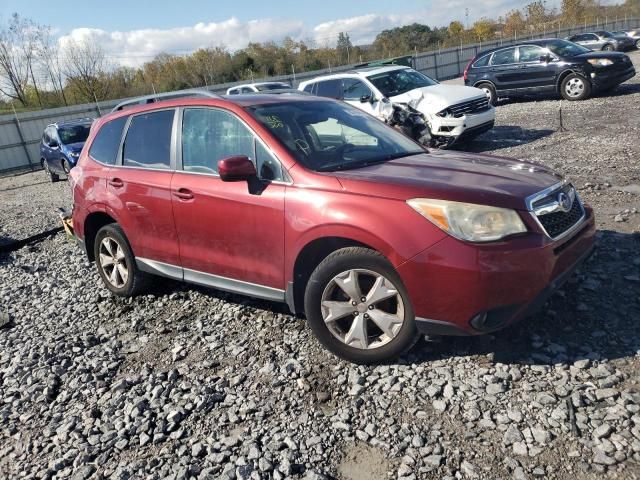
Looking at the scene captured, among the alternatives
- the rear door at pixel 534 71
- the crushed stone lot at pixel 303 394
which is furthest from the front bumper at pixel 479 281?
the rear door at pixel 534 71

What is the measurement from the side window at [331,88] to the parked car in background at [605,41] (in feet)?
68.8

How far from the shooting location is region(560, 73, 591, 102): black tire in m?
13.9

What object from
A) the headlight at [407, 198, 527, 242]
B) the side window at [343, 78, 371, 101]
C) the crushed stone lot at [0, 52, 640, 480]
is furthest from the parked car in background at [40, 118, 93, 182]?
the headlight at [407, 198, 527, 242]

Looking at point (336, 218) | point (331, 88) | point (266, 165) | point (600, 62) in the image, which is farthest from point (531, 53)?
point (336, 218)

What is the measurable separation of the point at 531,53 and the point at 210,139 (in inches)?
530

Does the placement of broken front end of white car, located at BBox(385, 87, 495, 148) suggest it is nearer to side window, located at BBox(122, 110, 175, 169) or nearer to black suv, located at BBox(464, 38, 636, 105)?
black suv, located at BBox(464, 38, 636, 105)

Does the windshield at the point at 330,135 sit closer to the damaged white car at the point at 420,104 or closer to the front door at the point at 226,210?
the front door at the point at 226,210

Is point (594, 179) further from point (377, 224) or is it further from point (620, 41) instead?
point (620, 41)

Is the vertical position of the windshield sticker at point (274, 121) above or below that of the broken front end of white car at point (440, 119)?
above

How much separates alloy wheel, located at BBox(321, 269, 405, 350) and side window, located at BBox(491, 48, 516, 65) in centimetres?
1415

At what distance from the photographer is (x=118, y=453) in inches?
114

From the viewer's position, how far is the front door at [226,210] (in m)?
3.57

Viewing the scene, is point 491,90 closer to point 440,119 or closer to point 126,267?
point 440,119

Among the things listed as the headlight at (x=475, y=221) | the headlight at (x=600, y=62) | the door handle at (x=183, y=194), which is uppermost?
the door handle at (x=183, y=194)
